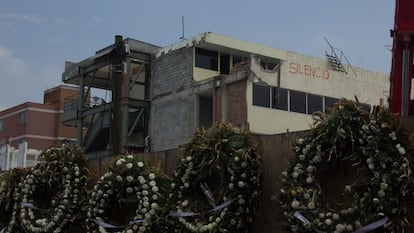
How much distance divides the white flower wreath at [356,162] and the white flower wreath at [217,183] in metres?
0.74

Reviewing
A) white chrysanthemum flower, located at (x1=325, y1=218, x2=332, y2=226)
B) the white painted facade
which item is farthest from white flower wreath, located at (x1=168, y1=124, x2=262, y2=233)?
the white painted facade

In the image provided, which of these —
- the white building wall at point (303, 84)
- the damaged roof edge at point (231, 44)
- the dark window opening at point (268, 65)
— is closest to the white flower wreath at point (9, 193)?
the white building wall at point (303, 84)

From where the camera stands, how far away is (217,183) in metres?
6.41

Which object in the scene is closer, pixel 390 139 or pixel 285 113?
pixel 390 139

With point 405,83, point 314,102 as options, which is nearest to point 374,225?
point 405,83

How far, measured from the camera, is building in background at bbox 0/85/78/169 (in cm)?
6028

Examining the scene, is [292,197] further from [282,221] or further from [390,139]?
[390,139]

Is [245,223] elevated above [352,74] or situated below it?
below

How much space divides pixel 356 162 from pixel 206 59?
29546mm

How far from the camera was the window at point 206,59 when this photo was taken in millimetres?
34156

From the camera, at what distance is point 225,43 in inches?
1337

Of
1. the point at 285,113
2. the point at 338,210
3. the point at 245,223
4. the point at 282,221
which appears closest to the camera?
the point at 338,210

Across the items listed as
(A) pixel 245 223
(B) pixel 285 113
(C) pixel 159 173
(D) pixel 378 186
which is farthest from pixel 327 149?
(B) pixel 285 113

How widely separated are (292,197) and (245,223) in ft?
3.35
